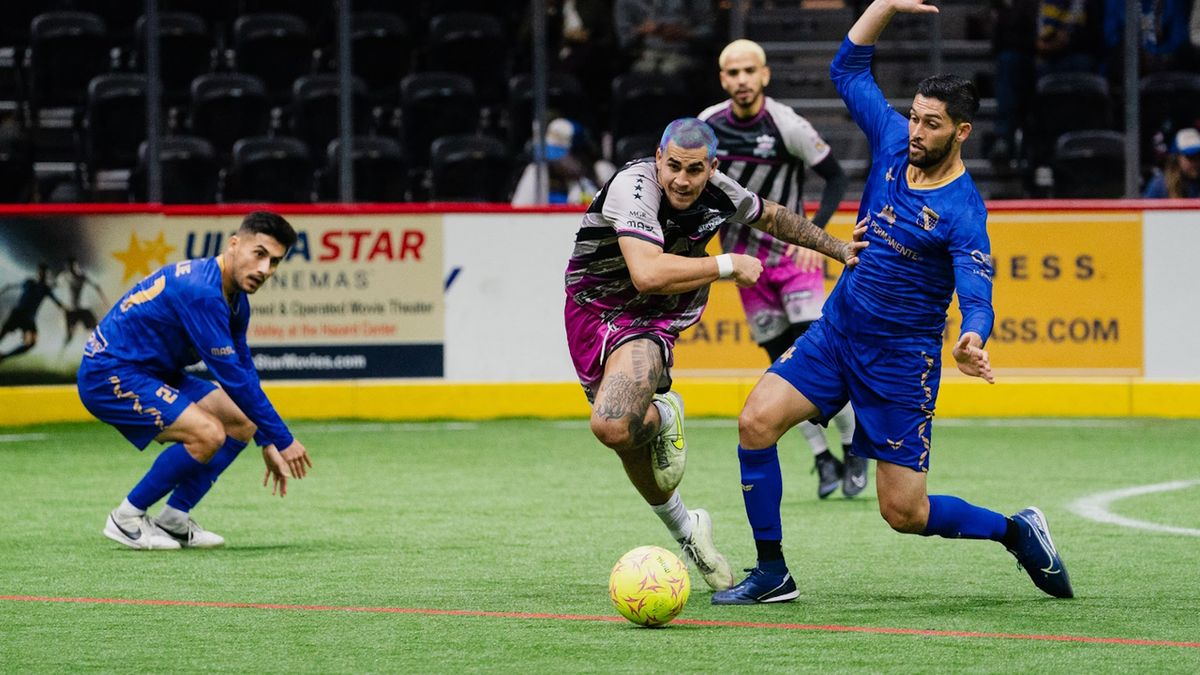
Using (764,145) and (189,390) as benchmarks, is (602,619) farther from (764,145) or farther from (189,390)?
(764,145)

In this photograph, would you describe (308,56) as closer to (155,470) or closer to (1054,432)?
(1054,432)

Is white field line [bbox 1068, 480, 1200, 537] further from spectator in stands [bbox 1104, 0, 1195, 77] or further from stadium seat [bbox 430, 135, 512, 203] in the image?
stadium seat [bbox 430, 135, 512, 203]

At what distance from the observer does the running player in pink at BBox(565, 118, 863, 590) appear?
6461mm

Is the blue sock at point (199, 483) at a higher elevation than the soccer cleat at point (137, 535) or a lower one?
higher

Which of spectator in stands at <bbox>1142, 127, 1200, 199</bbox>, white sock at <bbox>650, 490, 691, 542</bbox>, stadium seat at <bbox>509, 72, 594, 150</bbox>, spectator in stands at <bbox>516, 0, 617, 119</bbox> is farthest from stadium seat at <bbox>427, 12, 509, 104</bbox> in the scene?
white sock at <bbox>650, 490, 691, 542</bbox>

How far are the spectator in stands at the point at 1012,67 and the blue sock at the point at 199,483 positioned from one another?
8.46 m

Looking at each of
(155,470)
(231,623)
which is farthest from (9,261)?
(231,623)

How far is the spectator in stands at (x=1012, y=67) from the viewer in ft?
49.3

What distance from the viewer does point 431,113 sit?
15523mm

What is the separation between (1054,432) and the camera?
1227 cm

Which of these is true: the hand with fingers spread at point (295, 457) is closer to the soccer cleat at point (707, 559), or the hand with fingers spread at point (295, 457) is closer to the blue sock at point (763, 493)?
the soccer cleat at point (707, 559)

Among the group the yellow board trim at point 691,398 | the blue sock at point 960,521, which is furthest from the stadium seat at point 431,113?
the blue sock at point 960,521

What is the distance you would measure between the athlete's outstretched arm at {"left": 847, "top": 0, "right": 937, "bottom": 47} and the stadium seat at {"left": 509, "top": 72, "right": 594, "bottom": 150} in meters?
8.21

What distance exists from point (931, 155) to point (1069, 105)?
9196 millimetres
